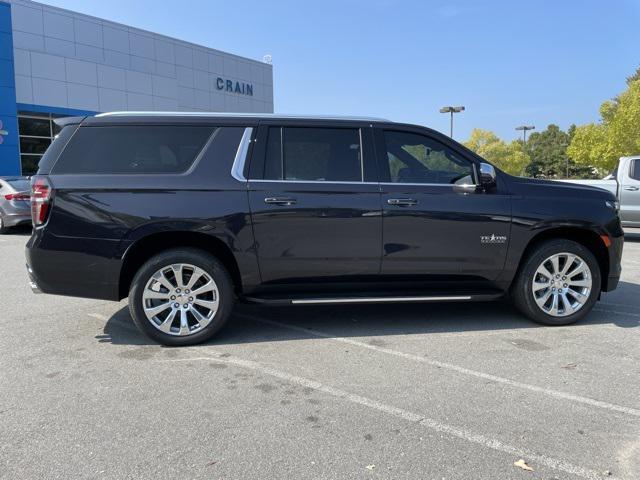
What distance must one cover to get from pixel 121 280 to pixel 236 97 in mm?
36893

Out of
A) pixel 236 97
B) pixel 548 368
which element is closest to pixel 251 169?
pixel 548 368

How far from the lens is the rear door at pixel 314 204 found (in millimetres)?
4574

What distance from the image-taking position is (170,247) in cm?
467

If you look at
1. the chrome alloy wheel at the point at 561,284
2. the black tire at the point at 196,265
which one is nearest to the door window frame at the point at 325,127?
the black tire at the point at 196,265

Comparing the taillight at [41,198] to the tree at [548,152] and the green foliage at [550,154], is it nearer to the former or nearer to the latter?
the green foliage at [550,154]

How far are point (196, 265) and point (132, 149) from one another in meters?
1.17

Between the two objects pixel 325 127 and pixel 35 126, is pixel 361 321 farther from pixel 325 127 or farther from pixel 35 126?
pixel 35 126

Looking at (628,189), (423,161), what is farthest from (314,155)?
(628,189)

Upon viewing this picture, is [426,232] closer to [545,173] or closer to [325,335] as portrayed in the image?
[325,335]

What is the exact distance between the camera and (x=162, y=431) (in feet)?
10.1

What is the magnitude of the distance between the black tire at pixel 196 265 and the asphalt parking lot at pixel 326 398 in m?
0.14

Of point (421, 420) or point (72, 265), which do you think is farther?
point (72, 265)

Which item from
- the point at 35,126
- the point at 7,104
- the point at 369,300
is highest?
the point at 7,104

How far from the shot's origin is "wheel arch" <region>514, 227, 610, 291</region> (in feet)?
16.7
